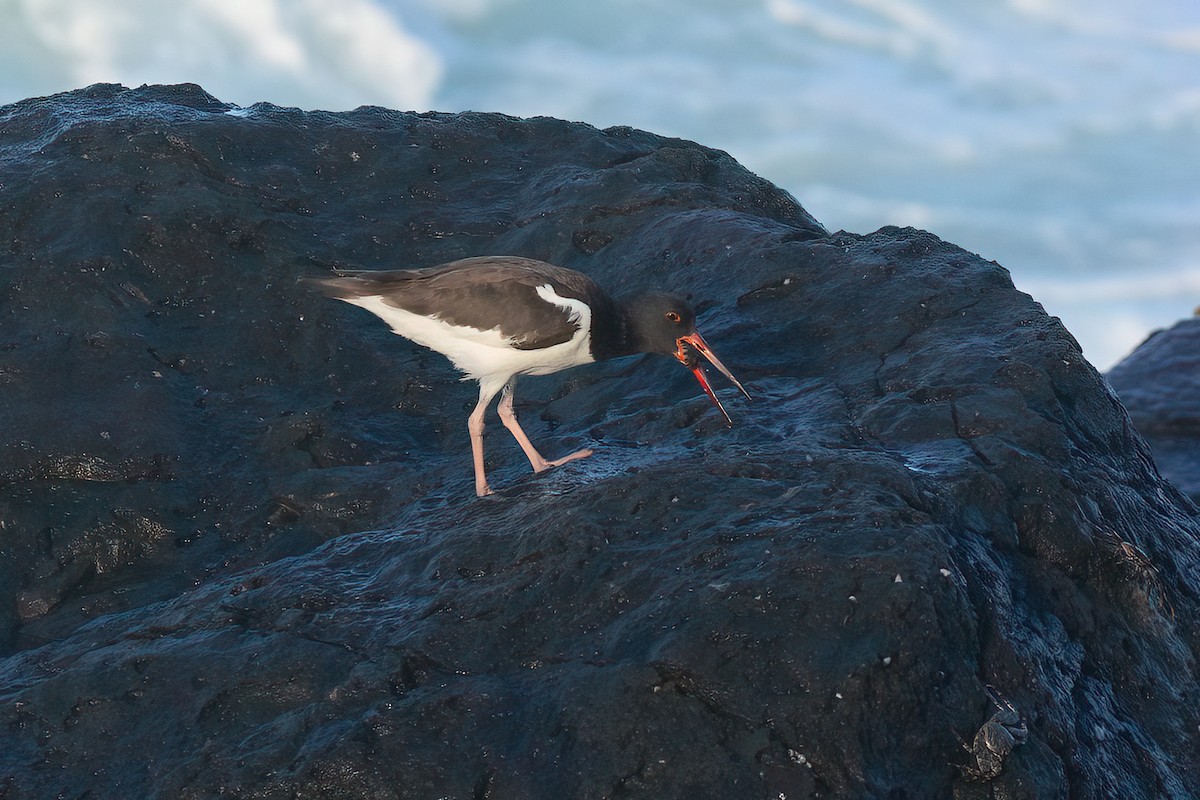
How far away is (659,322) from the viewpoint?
668cm

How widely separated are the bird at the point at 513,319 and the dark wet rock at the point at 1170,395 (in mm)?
9510

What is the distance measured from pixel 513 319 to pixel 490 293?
253mm

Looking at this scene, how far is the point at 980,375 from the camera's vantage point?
19.7 feet

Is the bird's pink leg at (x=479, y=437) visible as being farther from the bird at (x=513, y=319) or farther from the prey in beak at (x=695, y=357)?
the prey in beak at (x=695, y=357)

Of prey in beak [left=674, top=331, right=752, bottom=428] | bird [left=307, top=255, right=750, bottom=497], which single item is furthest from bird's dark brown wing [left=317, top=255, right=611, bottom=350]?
prey in beak [left=674, top=331, right=752, bottom=428]

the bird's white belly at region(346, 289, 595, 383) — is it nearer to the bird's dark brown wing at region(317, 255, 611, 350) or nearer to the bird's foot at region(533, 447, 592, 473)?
the bird's dark brown wing at region(317, 255, 611, 350)

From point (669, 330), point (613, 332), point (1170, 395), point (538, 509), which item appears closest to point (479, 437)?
point (613, 332)

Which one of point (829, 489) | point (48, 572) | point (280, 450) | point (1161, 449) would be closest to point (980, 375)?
point (829, 489)

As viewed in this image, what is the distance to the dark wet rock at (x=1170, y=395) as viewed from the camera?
13.8m

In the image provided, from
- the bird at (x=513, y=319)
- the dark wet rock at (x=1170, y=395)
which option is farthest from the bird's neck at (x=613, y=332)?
the dark wet rock at (x=1170, y=395)

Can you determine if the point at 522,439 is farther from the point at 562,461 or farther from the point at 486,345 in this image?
the point at 486,345

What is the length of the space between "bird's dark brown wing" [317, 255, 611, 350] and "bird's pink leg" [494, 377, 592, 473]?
0.46 m

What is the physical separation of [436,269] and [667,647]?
3.44m

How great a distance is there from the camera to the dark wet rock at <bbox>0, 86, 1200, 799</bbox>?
4.07 m
